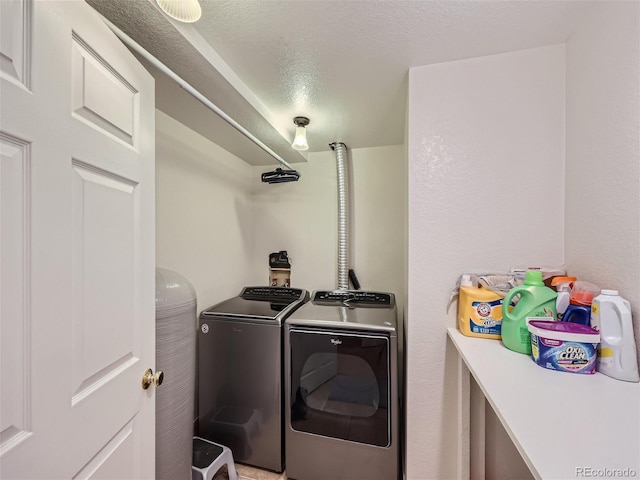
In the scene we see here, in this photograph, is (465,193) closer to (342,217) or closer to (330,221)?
(342,217)

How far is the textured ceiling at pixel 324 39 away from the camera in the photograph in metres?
0.94

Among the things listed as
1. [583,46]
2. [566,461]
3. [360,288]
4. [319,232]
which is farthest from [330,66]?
[360,288]

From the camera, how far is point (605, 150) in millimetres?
893

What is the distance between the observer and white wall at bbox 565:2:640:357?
0.79 metres

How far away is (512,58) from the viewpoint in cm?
117

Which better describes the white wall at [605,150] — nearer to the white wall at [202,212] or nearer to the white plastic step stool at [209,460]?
the white plastic step stool at [209,460]

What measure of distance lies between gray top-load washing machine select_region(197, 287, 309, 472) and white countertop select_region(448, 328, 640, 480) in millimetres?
1144

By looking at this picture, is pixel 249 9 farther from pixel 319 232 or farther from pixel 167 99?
pixel 319 232

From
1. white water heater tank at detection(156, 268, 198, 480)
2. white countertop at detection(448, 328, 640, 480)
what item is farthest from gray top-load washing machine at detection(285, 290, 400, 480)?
white countertop at detection(448, 328, 640, 480)

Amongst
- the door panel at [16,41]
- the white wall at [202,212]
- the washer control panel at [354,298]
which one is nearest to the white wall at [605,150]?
the washer control panel at [354,298]

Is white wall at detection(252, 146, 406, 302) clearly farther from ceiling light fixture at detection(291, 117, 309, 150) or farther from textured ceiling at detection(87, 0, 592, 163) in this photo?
textured ceiling at detection(87, 0, 592, 163)

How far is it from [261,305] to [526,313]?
62.7 inches

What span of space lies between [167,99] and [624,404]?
2221mm

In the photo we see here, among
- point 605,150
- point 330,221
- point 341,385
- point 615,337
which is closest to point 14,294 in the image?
point 341,385
